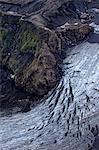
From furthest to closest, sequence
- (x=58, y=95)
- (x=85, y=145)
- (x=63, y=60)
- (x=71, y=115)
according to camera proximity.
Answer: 1. (x=63, y=60)
2. (x=58, y=95)
3. (x=71, y=115)
4. (x=85, y=145)

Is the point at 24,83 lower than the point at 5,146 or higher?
higher

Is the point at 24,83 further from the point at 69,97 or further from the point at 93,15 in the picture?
the point at 93,15

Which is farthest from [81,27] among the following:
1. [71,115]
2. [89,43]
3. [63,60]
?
[71,115]

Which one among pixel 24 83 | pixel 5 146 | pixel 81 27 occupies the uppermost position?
pixel 81 27

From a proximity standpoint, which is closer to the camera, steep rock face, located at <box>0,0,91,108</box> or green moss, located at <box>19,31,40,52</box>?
steep rock face, located at <box>0,0,91,108</box>

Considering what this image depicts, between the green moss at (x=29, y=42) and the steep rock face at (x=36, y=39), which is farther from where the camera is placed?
the green moss at (x=29, y=42)
